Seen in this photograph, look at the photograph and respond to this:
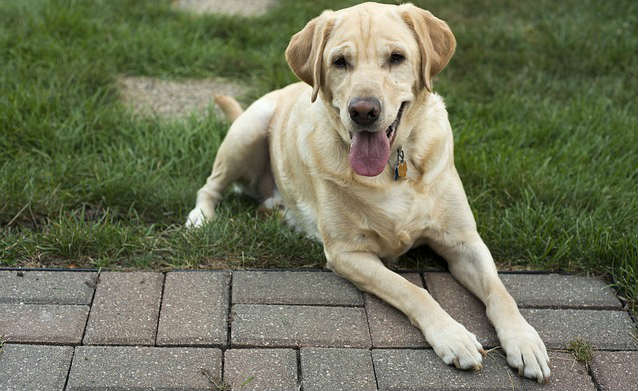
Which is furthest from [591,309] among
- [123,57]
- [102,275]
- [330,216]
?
[123,57]

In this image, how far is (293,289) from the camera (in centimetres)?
302

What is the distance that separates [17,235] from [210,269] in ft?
3.04

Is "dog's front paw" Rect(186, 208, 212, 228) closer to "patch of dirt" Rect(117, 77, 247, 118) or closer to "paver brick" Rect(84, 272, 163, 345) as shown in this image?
"paver brick" Rect(84, 272, 163, 345)

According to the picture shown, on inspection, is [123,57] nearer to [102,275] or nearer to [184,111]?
[184,111]

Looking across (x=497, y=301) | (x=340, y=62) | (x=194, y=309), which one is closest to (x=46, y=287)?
(x=194, y=309)

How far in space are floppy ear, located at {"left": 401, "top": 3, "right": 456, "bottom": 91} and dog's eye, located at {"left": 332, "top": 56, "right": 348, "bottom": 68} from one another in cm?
31

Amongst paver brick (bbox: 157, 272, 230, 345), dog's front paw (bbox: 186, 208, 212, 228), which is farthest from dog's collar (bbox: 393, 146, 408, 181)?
dog's front paw (bbox: 186, 208, 212, 228)

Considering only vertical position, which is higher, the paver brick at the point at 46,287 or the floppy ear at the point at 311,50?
the floppy ear at the point at 311,50

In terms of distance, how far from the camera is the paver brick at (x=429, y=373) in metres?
2.53

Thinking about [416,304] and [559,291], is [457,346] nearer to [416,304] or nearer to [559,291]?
[416,304]

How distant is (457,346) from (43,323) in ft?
5.11

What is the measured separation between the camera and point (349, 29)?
283 centimetres

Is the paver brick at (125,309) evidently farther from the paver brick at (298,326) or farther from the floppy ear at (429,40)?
the floppy ear at (429,40)

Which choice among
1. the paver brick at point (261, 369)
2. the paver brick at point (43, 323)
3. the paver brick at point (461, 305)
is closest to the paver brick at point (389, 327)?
the paver brick at point (461, 305)
